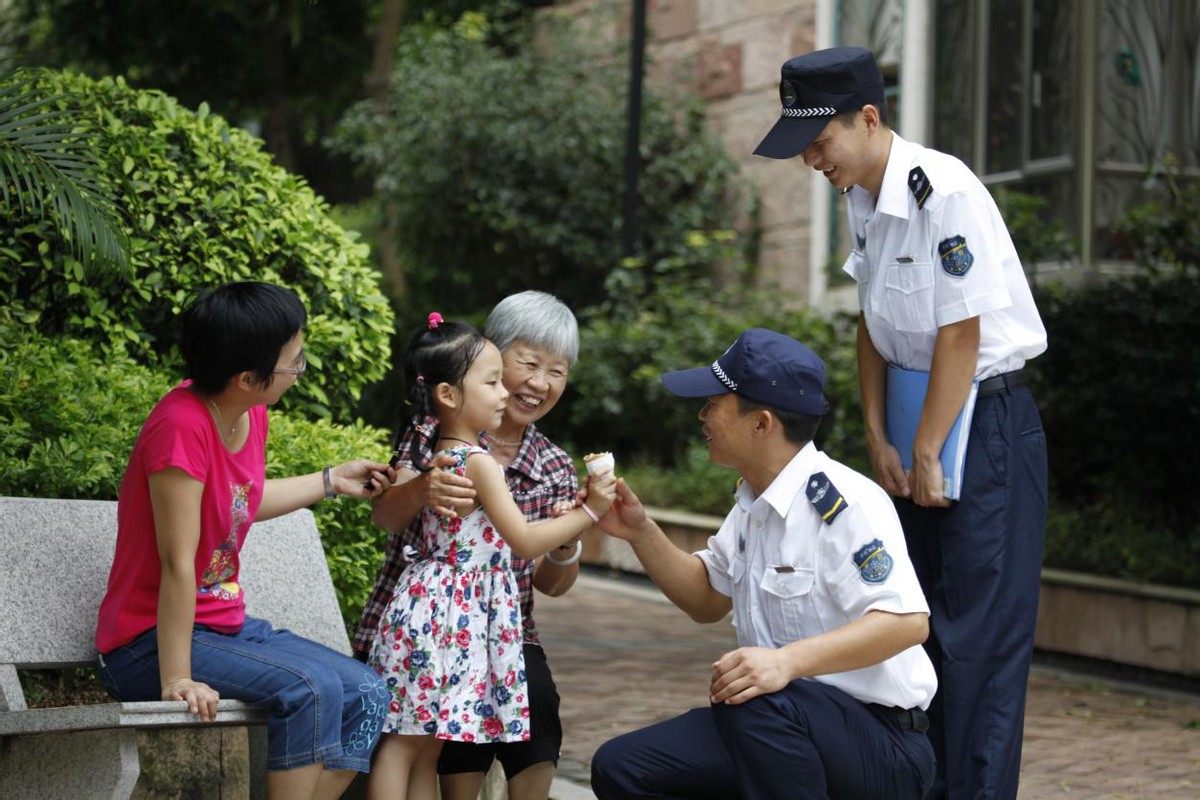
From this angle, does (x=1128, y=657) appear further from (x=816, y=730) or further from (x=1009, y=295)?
(x=816, y=730)

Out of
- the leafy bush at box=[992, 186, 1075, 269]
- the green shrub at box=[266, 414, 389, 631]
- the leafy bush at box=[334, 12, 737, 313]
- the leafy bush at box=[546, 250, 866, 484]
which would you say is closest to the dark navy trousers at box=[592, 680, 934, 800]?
the green shrub at box=[266, 414, 389, 631]

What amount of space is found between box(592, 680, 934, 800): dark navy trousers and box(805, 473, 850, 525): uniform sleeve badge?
35cm

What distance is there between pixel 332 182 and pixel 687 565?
57.6ft

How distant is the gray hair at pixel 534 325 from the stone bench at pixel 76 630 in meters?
0.86

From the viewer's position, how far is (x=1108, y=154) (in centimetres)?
1033

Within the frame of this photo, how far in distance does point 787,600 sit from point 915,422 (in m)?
0.88

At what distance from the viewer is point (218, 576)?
13.2ft

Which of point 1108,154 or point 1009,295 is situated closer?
point 1009,295

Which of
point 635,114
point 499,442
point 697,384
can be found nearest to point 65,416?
point 499,442

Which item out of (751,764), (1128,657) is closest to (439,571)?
(751,764)

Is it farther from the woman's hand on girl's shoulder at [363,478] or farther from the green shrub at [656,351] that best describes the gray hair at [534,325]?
the green shrub at [656,351]

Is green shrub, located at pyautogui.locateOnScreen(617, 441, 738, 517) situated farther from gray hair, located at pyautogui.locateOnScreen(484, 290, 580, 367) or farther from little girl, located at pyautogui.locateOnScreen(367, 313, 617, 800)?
little girl, located at pyautogui.locateOnScreen(367, 313, 617, 800)

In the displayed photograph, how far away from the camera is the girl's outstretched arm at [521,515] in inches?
154

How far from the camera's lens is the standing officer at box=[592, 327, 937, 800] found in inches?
138
